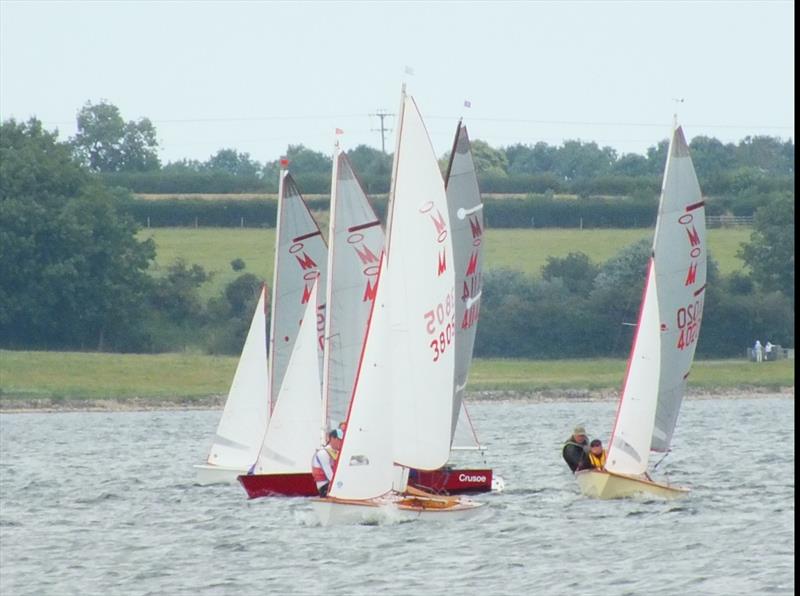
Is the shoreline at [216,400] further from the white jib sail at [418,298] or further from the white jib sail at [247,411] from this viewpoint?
the white jib sail at [418,298]

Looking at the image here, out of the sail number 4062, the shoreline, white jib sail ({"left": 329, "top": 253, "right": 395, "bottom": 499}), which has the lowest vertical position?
the shoreline

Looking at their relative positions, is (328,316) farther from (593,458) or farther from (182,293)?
(182,293)

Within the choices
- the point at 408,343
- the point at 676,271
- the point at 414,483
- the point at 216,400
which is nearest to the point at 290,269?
the point at 414,483

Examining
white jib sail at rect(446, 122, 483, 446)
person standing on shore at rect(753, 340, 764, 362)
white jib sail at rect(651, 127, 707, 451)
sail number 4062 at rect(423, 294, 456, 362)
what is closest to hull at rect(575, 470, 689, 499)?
white jib sail at rect(651, 127, 707, 451)

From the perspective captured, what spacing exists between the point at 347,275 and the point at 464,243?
7.56ft

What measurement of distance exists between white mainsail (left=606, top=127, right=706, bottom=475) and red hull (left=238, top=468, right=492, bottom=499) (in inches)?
91.6

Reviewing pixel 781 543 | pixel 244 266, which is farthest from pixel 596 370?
pixel 781 543

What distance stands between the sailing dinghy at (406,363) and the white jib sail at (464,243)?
4.62 meters

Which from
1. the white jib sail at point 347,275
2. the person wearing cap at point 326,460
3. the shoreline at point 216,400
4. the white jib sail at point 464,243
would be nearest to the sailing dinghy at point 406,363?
the person wearing cap at point 326,460

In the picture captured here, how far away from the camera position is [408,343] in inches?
1192

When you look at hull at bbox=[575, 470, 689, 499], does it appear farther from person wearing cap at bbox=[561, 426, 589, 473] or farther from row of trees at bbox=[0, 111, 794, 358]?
row of trees at bbox=[0, 111, 794, 358]

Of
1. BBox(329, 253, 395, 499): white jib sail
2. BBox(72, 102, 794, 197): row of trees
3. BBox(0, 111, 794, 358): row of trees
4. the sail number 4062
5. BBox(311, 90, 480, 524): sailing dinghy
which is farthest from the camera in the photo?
BBox(72, 102, 794, 197): row of trees

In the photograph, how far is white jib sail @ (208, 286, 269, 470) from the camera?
1503 inches

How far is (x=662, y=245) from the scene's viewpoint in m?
34.5
